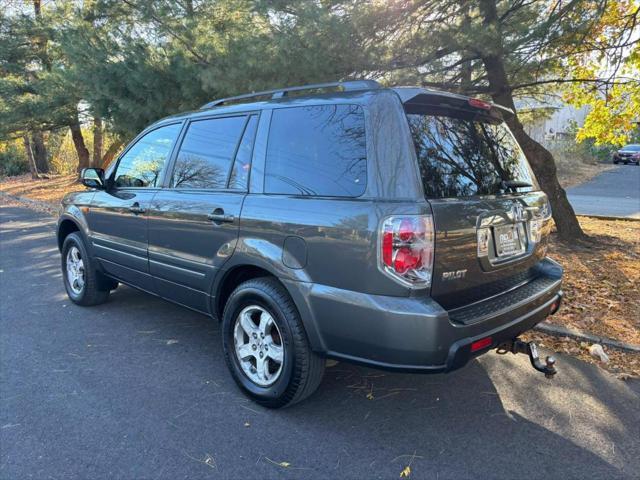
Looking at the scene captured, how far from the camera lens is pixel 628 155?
105ft

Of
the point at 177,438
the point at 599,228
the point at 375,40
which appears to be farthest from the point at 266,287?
the point at 599,228

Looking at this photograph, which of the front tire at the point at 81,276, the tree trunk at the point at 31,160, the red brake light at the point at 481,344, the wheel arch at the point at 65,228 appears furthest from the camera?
the tree trunk at the point at 31,160

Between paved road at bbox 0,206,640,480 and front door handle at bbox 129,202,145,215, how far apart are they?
1135 millimetres

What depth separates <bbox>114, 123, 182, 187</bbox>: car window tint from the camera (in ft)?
13.4

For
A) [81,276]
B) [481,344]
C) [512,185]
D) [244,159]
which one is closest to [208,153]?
[244,159]

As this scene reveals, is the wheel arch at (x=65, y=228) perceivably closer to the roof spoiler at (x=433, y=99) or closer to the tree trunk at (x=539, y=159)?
the roof spoiler at (x=433, y=99)

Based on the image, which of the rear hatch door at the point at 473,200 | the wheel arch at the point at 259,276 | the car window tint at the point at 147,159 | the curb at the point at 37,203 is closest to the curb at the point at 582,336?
the rear hatch door at the point at 473,200

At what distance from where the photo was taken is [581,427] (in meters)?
2.94

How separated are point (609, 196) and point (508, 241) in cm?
1534

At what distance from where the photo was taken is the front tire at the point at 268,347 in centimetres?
288

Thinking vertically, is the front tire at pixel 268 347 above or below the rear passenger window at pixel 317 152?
below

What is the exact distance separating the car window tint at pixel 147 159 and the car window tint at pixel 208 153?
0.25m

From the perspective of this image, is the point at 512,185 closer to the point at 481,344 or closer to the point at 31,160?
the point at 481,344

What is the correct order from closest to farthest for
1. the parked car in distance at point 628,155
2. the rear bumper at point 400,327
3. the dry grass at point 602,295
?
the rear bumper at point 400,327 → the dry grass at point 602,295 → the parked car in distance at point 628,155
